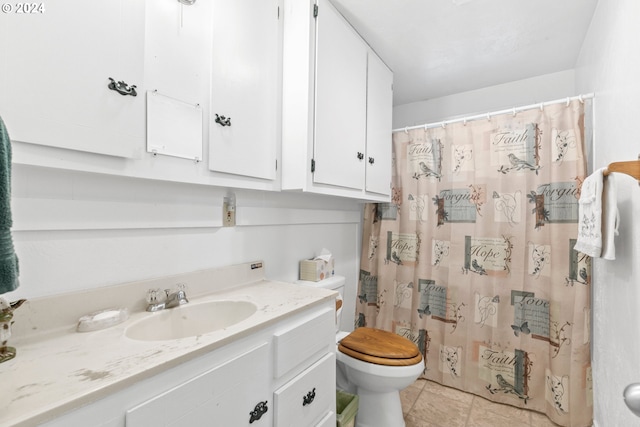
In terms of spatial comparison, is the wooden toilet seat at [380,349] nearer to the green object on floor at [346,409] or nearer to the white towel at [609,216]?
the green object on floor at [346,409]

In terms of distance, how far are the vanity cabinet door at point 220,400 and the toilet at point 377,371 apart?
70cm

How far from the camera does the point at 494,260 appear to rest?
6.28 feet

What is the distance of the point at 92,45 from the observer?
788mm

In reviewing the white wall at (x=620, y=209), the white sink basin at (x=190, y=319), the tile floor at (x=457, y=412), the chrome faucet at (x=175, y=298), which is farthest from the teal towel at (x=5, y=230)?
the tile floor at (x=457, y=412)

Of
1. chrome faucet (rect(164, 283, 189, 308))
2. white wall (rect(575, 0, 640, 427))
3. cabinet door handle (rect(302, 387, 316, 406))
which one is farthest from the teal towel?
white wall (rect(575, 0, 640, 427))

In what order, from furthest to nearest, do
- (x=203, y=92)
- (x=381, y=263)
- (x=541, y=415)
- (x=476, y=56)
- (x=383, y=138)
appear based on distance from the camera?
1. (x=381, y=263)
2. (x=383, y=138)
3. (x=476, y=56)
4. (x=541, y=415)
5. (x=203, y=92)

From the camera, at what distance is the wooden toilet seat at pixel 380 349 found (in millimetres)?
1470

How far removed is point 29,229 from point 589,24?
2725mm

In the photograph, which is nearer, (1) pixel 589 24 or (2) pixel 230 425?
(2) pixel 230 425

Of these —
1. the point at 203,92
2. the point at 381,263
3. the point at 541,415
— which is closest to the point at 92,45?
the point at 203,92

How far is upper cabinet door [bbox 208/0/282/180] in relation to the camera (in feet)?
3.70

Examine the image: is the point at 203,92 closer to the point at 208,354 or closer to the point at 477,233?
the point at 208,354

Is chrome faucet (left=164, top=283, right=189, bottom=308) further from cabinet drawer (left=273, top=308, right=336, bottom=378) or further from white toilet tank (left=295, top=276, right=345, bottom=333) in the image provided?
white toilet tank (left=295, top=276, right=345, bottom=333)

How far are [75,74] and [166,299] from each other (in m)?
0.78
